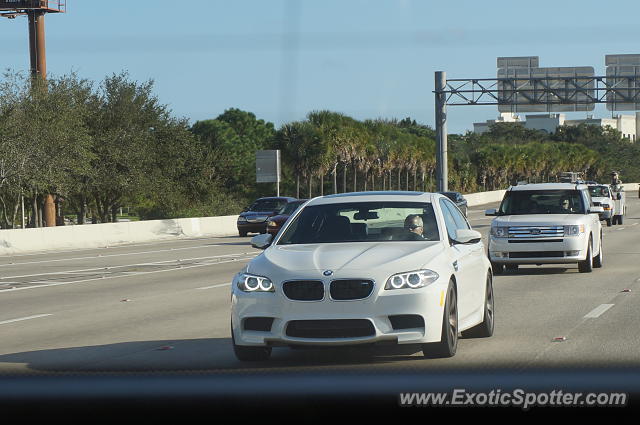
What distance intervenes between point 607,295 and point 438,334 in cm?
806

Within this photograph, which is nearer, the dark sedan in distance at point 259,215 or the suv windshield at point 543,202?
the suv windshield at point 543,202

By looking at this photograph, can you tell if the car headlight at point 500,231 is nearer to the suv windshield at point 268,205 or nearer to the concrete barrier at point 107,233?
the concrete barrier at point 107,233

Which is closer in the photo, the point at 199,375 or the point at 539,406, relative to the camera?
the point at 539,406

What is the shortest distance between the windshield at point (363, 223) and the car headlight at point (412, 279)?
1.01 metres

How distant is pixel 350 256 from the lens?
10.2 meters

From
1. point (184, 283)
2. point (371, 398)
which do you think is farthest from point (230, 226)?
point (371, 398)

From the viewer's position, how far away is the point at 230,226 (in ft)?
173

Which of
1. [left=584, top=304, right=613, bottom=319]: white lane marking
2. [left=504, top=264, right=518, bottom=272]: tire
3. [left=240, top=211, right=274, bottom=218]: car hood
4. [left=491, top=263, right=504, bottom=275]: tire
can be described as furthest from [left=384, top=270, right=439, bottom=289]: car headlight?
[left=240, top=211, right=274, bottom=218]: car hood

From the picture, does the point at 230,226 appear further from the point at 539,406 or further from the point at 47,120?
the point at 539,406

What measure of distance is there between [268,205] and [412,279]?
35.2 m

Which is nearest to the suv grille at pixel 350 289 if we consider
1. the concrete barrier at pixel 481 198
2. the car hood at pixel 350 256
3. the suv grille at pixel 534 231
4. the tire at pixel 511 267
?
the car hood at pixel 350 256

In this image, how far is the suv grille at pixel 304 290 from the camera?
979 centimetres

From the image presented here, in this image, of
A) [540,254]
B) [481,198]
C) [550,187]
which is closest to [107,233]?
[550,187]

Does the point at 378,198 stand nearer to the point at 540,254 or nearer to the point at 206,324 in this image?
the point at 206,324
